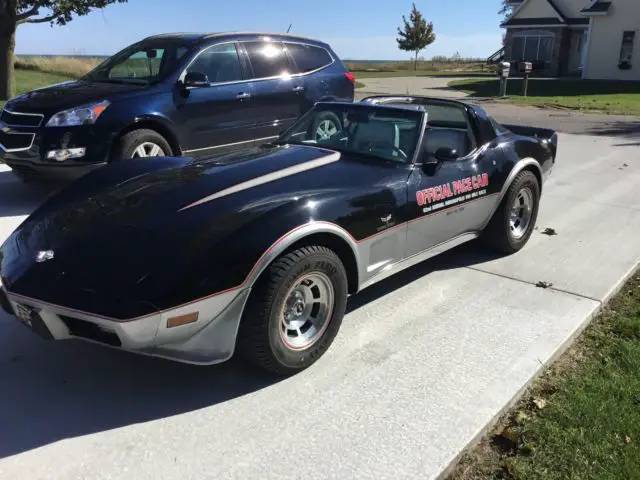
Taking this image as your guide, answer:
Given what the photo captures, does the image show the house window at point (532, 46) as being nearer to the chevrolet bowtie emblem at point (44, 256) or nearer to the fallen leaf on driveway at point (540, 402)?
the fallen leaf on driveway at point (540, 402)

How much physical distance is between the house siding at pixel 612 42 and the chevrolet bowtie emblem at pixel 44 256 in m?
35.7

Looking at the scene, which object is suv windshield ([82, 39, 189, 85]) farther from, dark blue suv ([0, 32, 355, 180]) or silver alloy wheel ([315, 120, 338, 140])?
silver alloy wheel ([315, 120, 338, 140])

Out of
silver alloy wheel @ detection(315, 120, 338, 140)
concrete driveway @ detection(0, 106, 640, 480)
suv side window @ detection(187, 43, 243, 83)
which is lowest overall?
concrete driveway @ detection(0, 106, 640, 480)

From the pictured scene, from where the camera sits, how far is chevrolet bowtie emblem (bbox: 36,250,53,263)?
2.96 metres

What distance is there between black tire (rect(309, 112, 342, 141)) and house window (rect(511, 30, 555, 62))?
3756 cm

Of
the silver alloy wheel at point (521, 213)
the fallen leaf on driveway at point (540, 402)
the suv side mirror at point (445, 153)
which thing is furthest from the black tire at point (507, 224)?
the fallen leaf on driveway at point (540, 402)

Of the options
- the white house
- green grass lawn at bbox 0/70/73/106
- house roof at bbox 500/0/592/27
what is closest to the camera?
green grass lawn at bbox 0/70/73/106

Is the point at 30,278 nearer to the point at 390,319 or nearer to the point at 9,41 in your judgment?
the point at 390,319

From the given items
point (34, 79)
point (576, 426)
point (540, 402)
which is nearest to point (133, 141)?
point (540, 402)

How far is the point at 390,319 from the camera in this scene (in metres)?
3.93

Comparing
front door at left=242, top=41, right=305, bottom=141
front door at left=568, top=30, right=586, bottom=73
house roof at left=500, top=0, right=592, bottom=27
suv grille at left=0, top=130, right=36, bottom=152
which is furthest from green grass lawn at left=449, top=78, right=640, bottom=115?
suv grille at left=0, top=130, right=36, bottom=152

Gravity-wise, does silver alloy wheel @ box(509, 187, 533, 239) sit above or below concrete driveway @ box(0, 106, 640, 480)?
above

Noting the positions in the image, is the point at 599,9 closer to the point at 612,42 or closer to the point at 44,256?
the point at 612,42

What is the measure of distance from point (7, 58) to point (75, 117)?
37.0 ft
